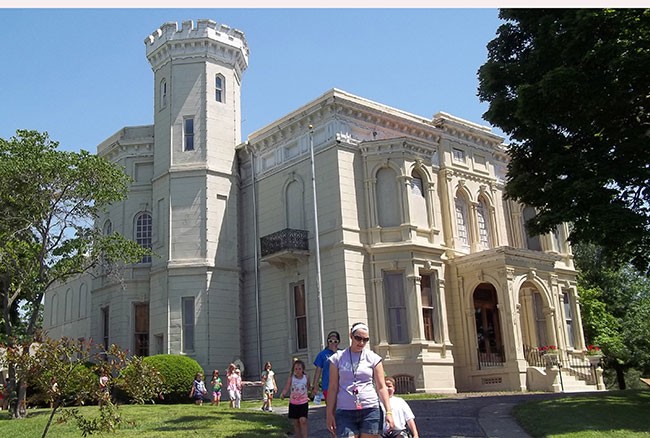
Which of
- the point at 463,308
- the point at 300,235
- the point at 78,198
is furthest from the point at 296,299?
the point at 78,198

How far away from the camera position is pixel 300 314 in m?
28.9

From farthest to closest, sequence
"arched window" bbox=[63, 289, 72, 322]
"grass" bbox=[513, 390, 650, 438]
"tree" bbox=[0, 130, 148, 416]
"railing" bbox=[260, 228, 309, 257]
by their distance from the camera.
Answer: "arched window" bbox=[63, 289, 72, 322] → "railing" bbox=[260, 228, 309, 257] → "tree" bbox=[0, 130, 148, 416] → "grass" bbox=[513, 390, 650, 438]

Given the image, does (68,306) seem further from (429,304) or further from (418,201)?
(429,304)

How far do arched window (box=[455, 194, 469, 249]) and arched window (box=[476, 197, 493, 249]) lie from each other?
778mm

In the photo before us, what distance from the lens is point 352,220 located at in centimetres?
2766

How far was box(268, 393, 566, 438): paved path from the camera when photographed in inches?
→ 527

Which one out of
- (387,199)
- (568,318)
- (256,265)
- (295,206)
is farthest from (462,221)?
(256,265)

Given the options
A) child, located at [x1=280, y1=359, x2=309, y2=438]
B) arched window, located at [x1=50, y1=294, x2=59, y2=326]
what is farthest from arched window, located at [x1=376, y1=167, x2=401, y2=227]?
arched window, located at [x1=50, y1=294, x2=59, y2=326]

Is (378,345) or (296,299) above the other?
(296,299)

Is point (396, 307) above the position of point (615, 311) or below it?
below

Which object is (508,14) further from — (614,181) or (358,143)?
(358,143)

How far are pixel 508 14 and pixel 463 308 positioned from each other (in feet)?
44.7

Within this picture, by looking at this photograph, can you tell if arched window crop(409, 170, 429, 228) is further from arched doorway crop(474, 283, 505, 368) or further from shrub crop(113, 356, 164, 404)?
shrub crop(113, 356, 164, 404)

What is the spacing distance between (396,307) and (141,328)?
42.0 feet
